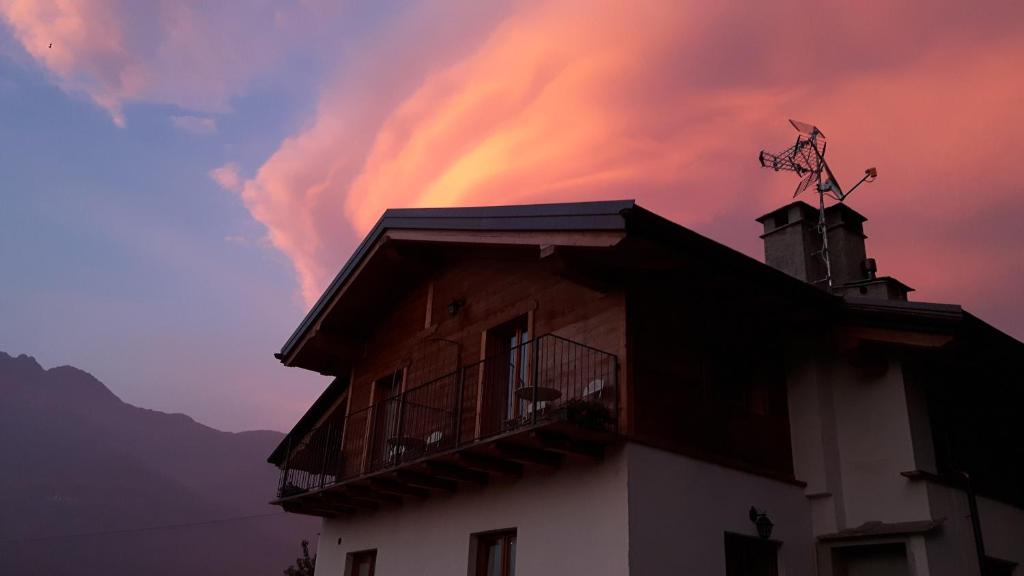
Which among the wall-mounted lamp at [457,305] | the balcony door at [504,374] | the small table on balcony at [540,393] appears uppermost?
the wall-mounted lamp at [457,305]

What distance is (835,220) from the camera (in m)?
15.7

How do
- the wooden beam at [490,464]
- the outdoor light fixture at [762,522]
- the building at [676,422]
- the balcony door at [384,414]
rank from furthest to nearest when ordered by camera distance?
the balcony door at [384,414] → the wooden beam at [490,464] → the outdoor light fixture at [762,522] → the building at [676,422]

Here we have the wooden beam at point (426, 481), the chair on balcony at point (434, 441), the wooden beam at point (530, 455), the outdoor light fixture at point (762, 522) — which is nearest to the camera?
the wooden beam at point (530, 455)

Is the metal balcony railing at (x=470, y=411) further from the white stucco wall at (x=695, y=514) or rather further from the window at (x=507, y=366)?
the white stucco wall at (x=695, y=514)

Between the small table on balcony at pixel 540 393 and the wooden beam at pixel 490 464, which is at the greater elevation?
the small table on balcony at pixel 540 393

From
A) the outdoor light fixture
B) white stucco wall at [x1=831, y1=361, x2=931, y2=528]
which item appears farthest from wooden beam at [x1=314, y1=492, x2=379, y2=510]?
white stucco wall at [x1=831, y1=361, x2=931, y2=528]

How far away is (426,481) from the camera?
11.9 m

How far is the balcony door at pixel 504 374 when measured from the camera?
454 inches

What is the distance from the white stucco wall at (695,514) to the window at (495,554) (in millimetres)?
2190

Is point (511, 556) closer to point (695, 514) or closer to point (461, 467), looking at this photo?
point (461, 467)

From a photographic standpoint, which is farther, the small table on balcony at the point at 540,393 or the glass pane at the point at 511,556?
the glass pane at the point at 511,556

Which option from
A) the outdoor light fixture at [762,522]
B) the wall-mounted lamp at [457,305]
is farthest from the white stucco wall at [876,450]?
the wall-mounted lamp at [457,305]

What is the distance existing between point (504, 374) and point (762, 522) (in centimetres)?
394

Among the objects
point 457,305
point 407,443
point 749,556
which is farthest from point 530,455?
point 457,305
